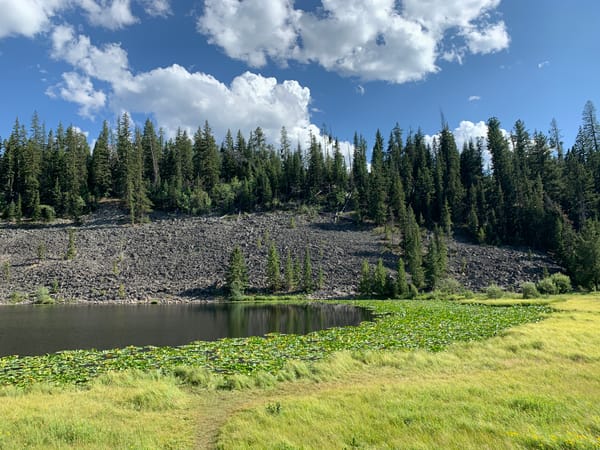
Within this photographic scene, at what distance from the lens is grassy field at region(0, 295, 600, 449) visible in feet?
23.5

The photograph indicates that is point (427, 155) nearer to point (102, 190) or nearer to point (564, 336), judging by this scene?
point (102, 190)

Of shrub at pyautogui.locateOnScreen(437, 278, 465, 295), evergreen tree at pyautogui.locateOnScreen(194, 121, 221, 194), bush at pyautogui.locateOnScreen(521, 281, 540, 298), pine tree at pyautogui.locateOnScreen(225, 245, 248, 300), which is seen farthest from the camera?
evergreen tree at pyautogui.locateOnScreen(194, 121, 221, 194)

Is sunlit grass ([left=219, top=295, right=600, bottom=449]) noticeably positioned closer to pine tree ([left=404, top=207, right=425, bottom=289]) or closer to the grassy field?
the grassy field

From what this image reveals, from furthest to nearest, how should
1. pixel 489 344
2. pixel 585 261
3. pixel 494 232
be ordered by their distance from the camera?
pixel 494 232 → pixel 585 261 → pixel 489 344

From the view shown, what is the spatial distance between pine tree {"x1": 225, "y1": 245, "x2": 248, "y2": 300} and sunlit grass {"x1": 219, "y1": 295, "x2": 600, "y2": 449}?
44.2m

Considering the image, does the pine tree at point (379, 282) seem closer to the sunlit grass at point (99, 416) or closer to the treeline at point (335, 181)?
the treeline at point (335, 181)

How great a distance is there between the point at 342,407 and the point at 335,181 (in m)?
95.8

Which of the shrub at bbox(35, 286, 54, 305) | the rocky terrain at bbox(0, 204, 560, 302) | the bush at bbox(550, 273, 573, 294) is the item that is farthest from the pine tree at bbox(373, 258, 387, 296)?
the shrub at bbox(35, 286, 54, 305)

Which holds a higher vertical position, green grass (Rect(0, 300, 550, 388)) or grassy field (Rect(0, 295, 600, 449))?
grassy field (Rect(0, 295, 600, 449))

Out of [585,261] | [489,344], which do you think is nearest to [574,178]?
[585,261]

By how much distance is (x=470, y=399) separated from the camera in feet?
30.0

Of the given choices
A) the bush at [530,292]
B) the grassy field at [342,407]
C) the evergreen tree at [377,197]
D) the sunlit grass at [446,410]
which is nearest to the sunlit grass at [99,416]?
the grassy field at [342,407]

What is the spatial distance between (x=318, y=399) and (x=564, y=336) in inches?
555

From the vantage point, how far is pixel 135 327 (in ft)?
98.3
